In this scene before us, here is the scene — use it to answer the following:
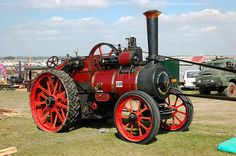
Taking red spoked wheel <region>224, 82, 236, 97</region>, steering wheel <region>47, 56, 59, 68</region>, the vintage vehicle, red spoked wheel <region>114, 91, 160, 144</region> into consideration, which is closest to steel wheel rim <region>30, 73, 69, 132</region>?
steering wheel <region>47, 56, 59, 68</region>

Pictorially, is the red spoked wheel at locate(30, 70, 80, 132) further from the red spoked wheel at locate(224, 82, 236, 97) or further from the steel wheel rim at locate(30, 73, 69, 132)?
the red spoked wheel at locate(224, 82, 236, 97)

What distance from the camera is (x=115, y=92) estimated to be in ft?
25.2

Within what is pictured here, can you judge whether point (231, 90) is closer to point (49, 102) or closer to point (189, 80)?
point (189, 80)

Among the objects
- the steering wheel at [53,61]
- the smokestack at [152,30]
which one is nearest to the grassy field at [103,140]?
the steering wheel at [53,61]

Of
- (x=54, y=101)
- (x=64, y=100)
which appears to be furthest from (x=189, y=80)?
(x=64, y=100)

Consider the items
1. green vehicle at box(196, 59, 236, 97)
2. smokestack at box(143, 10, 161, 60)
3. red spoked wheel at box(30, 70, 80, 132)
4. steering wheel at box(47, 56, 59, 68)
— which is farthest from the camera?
green vehicle at box(196, 59, 236, 97)

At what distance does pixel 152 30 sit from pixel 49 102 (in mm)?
2908

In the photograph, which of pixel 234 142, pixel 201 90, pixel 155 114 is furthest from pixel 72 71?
pixel 201 90

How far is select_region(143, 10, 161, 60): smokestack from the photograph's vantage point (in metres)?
7.30

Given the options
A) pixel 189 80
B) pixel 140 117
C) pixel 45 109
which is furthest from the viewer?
pixel 189 80

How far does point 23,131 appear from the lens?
8.34m

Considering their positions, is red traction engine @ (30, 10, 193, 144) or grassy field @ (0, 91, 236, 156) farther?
red traction engine @ (30, 10, 193, 144)

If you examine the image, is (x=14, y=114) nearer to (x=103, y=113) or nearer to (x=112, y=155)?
(x=103, y=113)

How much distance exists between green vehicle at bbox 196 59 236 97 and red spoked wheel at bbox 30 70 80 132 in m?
11.5
